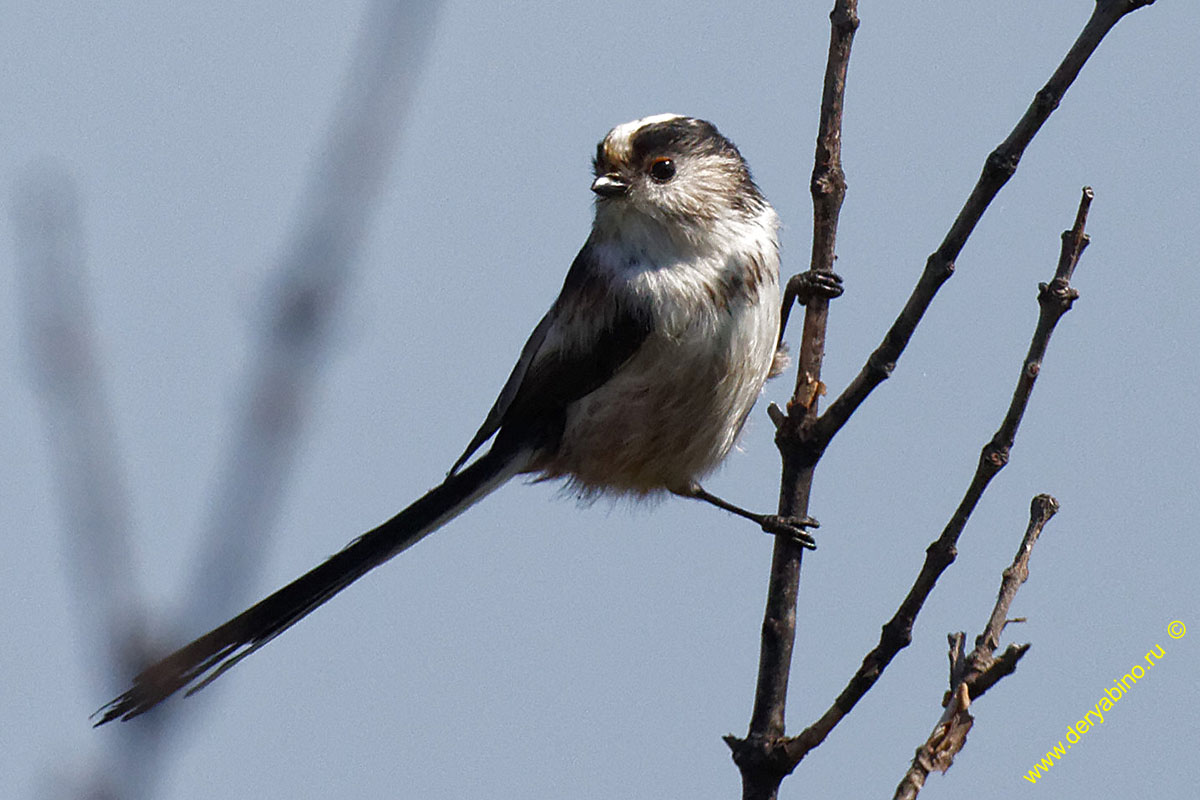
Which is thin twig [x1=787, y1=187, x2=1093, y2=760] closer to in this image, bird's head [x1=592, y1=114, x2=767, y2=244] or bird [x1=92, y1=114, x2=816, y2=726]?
bird [x1=92, y1=114, x2=816, y2=726]

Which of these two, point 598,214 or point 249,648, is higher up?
point 598,214

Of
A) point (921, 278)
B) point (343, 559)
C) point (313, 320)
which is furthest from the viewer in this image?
point (343, 559)

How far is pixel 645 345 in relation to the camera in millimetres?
3914

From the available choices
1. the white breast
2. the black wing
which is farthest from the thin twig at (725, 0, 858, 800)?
the black wing

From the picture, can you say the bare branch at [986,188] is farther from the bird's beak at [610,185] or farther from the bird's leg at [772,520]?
the bird's beak at [610,185]

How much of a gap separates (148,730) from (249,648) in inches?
87.4

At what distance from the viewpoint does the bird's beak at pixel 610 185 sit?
12.8 ft

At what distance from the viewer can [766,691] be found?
2.72m

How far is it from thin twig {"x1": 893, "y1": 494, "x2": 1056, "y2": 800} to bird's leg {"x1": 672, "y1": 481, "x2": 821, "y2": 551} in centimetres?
46

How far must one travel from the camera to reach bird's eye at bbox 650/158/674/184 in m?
3.98

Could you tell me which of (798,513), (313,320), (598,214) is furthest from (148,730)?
(598,214)

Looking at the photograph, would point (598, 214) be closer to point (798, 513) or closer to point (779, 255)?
point (779, 255)

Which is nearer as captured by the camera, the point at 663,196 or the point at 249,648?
the point at 249,648

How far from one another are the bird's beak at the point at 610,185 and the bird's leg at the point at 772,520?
34.8 inches
